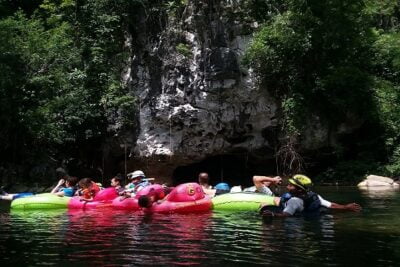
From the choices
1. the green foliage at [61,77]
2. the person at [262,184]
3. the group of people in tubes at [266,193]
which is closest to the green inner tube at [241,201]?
the person at [262,184]

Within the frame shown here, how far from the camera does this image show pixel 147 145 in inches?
746

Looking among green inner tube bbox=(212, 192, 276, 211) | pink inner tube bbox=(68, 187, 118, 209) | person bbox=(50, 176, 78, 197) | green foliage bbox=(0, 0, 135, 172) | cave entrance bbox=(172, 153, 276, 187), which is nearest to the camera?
green inner tube bbox=(212, 192, 276, 211)

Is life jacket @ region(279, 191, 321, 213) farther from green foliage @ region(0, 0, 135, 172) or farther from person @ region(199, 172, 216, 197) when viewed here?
green foliage @ region(0, 0, 135, 172)

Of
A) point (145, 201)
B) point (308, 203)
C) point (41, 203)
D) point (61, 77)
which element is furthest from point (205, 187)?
point (61, 77)

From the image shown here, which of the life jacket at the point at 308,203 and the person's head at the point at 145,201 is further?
the person's head at the point at 145,201

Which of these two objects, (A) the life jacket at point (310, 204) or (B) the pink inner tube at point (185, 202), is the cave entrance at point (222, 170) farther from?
(A) the life jacket at point (310, 204)

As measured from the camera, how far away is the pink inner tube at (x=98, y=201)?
38.9 feet

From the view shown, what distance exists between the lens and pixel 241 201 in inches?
417

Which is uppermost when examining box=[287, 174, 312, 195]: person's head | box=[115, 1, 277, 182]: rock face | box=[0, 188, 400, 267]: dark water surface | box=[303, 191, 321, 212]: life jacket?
box=[115, 1, 277, 182]: rock face

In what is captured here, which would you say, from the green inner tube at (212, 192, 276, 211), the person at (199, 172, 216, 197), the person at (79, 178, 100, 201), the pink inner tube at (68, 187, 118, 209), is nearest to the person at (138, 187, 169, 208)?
the person at (199, 172, 216, 197)

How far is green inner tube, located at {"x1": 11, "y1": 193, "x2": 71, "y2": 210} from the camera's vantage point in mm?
12023

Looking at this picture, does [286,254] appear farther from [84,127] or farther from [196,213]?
[84,127]

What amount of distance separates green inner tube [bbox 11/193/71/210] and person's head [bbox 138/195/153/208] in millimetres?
2356

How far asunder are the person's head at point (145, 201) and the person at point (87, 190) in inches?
75.3
